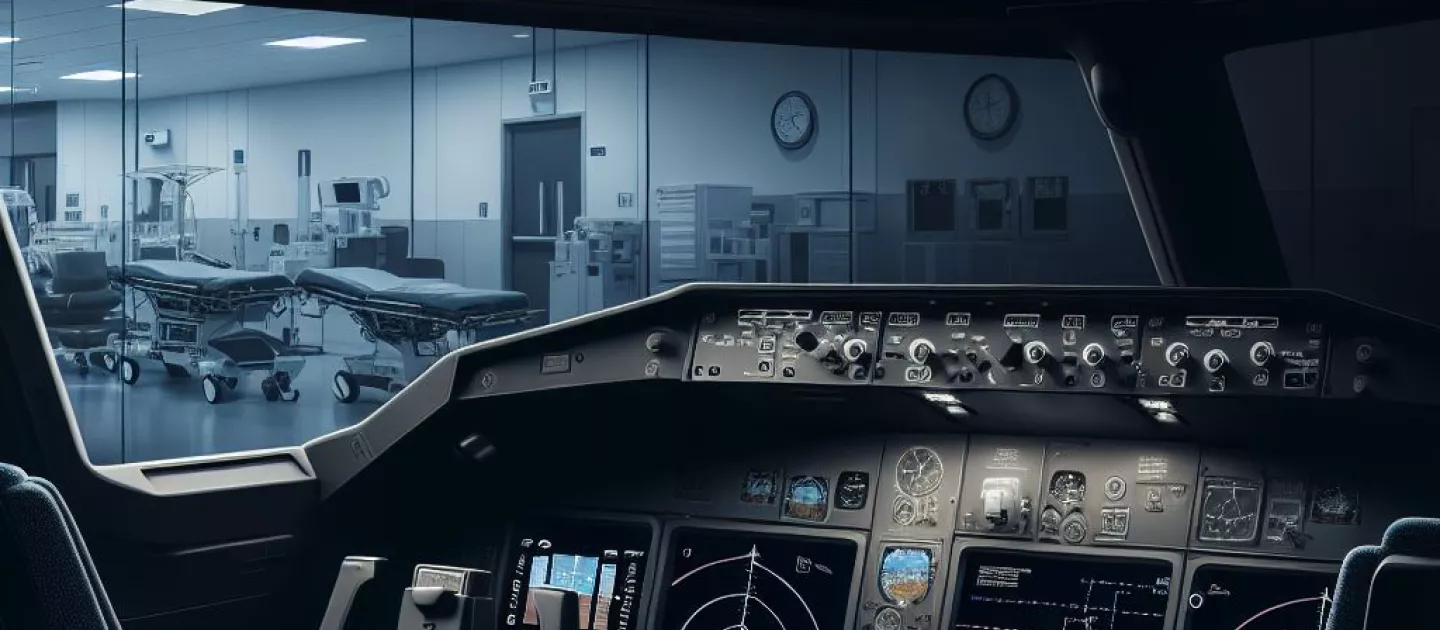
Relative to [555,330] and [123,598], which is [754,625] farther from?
[123,598]

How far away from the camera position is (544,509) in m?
3.26

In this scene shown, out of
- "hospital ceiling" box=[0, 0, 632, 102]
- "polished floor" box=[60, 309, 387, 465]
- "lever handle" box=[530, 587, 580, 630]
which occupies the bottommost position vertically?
"polished floor" box=[60, 309, 387, 465]

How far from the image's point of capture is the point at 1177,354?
2.55m

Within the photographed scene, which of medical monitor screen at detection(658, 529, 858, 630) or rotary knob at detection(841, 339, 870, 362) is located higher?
rotary knob at detection(841, 339, 870, 362)

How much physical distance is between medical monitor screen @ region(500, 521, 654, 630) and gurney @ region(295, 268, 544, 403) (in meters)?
6.33

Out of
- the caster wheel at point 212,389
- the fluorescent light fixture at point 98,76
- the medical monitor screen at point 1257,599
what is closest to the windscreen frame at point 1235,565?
the medical monitor screen at point 1257,599

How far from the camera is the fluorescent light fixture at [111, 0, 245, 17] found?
917 centimetres

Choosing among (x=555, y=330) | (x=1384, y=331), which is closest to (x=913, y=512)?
(x=555, y=330)

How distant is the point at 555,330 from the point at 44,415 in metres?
0.95

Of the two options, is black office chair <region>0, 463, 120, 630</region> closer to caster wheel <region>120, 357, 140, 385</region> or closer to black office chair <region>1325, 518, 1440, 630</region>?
black office chair <region>1325, 518, 1440, 630</region>

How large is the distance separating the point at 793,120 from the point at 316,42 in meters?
3.55

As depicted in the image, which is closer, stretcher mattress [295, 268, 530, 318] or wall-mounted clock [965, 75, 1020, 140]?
wall-mounted clock [965, 75, 1020, 140]

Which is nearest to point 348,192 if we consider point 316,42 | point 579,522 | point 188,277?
point 316,42

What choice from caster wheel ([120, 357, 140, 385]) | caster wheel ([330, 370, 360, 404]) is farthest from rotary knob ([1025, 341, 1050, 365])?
caster wheel ([120, 357, 140, 385])
